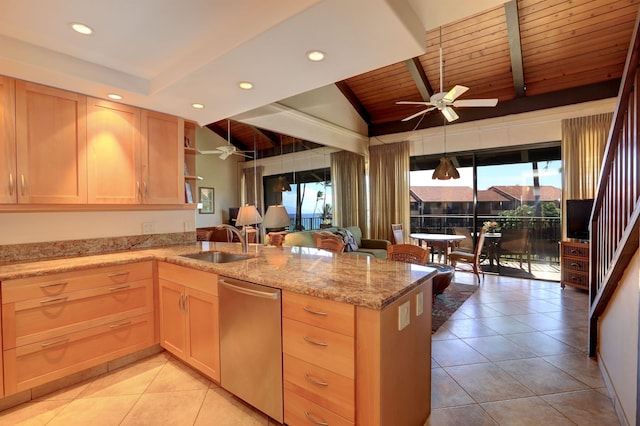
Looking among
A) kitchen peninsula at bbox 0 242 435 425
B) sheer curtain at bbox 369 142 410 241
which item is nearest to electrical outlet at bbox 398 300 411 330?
kitchen peninsula at bbox 0 242 435 425

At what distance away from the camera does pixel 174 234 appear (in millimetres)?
3230

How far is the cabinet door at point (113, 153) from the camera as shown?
2506 millimetres

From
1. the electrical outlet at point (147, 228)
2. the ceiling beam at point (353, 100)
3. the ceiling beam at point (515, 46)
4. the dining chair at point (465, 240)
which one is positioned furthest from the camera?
the ceiling beam at point (353, 100)

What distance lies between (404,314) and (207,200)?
8611mm

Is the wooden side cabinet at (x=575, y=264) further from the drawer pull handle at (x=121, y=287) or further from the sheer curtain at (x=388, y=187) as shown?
the drawer pull handle at (x=121, y=287)

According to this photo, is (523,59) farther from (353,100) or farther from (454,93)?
(353,100)

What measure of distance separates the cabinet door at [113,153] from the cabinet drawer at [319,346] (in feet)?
6.92

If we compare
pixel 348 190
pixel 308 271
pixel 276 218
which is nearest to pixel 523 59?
pixel 348 190

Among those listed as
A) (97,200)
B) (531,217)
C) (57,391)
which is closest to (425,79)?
(531,217)

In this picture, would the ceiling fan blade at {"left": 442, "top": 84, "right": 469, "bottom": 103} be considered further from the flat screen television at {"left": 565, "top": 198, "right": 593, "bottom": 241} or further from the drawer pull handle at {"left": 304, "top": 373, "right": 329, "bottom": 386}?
the drawer pull handle at {"left": 304, "top": 373, "right": 329, "bottom": 386}

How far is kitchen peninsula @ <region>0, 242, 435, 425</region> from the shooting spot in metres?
1.26

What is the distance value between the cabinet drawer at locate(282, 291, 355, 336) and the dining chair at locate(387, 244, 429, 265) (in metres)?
1.50

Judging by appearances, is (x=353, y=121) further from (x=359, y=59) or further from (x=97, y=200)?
(x=97, y=200)

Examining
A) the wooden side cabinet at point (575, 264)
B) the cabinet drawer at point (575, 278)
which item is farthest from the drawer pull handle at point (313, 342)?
the cabinet drawer at point (575, 278)
